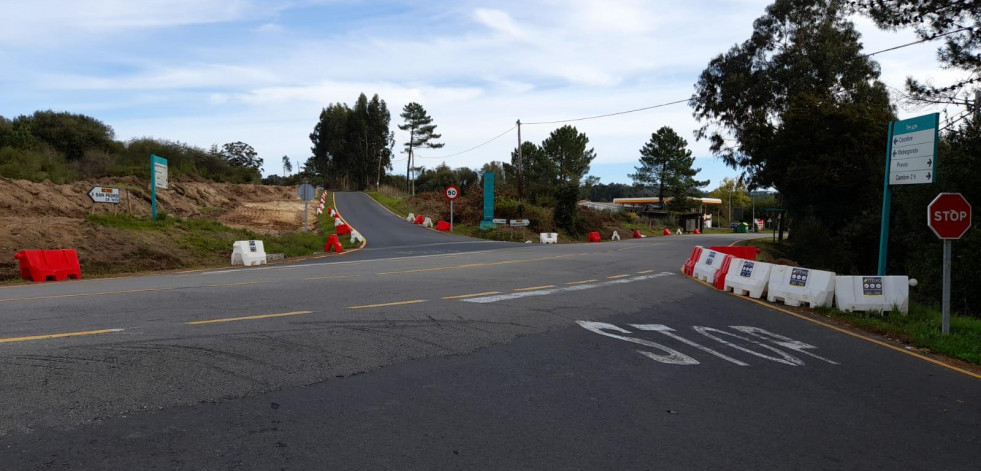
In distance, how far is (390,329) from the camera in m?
8.32

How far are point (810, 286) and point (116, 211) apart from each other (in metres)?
34.0

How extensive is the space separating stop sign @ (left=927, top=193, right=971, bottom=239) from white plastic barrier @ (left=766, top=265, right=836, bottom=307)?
9.48 ft

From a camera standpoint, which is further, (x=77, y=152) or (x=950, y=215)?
(x=77, y=152)

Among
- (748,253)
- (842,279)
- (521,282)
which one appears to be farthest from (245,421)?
(748,253)

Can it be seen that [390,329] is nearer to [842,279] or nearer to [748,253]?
[842,279]

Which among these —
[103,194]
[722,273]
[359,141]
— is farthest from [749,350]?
[359,141]

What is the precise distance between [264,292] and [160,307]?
2287mm

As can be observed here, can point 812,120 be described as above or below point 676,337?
above

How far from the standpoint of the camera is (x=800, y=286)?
1268 centimetres

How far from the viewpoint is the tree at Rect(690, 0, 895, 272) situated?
96.3 ft

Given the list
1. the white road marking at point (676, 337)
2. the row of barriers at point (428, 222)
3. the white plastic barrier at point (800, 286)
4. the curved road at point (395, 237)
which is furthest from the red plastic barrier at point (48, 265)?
the row of barriers at point (428, 222)

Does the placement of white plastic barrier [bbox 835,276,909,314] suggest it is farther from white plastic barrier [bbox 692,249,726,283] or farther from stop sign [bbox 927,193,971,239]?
white plastic barrier [bbox 692,249,726,283]

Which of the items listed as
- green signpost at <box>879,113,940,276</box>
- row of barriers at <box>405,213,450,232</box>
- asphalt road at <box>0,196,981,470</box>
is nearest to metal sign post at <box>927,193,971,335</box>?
asphalt road at <box>0,196,981,470</box>

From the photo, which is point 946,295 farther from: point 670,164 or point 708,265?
point 670,164
